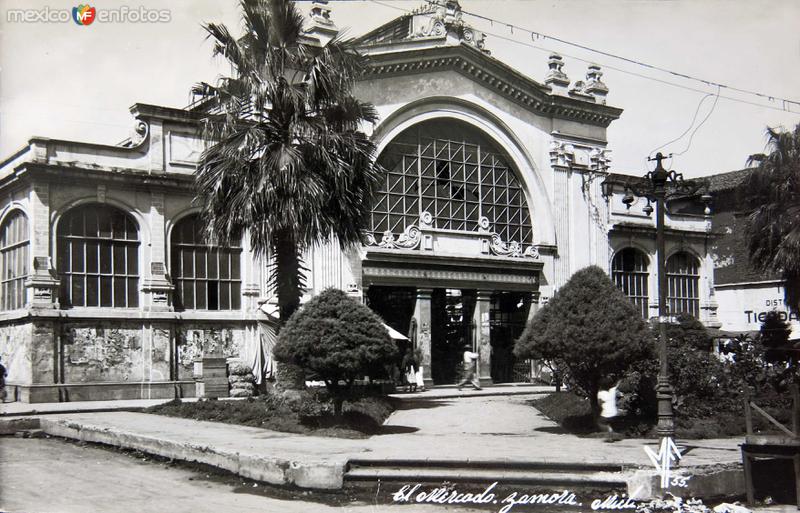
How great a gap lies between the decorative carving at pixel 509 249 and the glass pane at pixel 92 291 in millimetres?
14704

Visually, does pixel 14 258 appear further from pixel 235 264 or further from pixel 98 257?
pixel 235 264

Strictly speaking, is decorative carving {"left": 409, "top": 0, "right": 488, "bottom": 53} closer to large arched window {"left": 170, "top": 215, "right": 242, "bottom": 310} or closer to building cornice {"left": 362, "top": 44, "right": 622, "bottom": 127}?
building cornice {"left": 362, "top": 44, "right": 622, "bottom": 127}

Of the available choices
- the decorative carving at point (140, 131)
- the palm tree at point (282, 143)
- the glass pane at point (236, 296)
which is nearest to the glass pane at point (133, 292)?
the glass pane at point (236, 296)

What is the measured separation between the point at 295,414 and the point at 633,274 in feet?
78.5

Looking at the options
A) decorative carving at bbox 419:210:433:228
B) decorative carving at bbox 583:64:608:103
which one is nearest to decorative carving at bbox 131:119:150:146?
decorative carving at bbox 419:210:433:228

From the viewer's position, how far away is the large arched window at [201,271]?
26.2 m

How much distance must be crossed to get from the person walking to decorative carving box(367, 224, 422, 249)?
14.1 ft

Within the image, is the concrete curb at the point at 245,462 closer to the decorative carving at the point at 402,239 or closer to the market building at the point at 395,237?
the market building at the point at 395,237

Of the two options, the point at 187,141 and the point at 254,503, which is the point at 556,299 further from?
the point at 187,141

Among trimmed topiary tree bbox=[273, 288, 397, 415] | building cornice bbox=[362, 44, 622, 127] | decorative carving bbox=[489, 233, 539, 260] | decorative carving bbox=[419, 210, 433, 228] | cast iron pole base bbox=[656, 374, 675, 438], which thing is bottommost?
cast iron pole base bbox=[656, 374, 675, 438]

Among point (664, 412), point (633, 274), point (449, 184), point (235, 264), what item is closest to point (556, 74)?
point (449, 184)

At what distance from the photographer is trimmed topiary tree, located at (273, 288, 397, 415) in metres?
15.3

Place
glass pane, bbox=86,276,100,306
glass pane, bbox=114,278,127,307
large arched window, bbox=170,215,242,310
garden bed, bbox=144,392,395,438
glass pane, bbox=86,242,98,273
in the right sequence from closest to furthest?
garden bed, bbox=144,392,395,438 < glass pane, bbox=86,276,100,306 < glass pane, bbox=86,242,98,273 < glass pane, bbox=114,278,127,307 < large arched window, bbox=170,215,242,310

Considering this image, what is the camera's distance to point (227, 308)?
2684 cm
